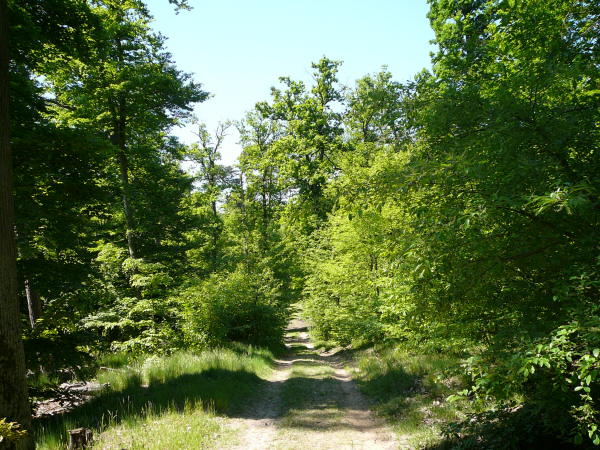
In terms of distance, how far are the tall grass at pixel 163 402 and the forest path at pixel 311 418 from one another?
2.07ft

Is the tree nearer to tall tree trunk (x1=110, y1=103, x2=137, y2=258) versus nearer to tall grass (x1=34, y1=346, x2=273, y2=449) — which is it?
tall tree trunk (x1=110, y1=103, x2=137, y2=258)

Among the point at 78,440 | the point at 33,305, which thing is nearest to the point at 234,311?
the point at 33,305

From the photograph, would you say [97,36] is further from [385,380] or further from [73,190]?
[385,380]

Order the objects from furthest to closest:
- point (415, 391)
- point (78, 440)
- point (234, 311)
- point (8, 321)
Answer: point (234, 311) → point (415, 391) → point (78, 440) → point (8, 321)

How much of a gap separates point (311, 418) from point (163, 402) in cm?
335

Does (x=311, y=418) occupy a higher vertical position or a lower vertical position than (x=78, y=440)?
lower

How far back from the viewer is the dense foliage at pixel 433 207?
3896mm

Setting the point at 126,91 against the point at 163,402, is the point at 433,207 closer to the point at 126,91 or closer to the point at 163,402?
the point at 163,402

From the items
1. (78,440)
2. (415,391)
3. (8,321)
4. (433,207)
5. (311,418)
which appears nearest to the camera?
(433,207)

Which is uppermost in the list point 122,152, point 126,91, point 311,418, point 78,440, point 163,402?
point 126,91

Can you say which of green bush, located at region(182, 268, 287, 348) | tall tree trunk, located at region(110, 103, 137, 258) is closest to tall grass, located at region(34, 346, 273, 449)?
green bush, located at region(182, 268, 287, 348)

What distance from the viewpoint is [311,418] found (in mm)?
8547

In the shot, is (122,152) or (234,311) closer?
(122,152)

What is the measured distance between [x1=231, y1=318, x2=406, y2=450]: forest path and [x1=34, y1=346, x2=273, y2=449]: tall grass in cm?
63
